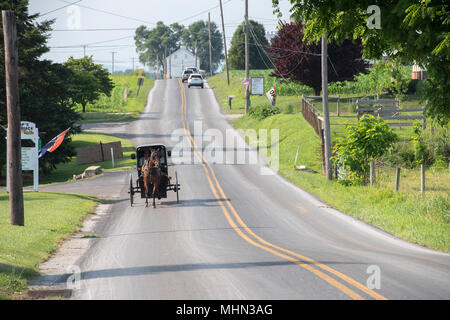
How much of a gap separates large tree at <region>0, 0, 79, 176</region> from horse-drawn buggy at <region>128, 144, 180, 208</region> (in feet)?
51.7

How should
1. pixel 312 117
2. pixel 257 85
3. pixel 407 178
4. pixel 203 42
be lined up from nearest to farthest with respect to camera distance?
pixel 407 178 → pixel 312 117 → pixel 257 85 → pixel 203 42

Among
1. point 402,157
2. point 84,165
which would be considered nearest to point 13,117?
point 402,157

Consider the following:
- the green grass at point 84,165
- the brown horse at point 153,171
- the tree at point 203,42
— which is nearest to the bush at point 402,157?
the brown horse at point 153,171

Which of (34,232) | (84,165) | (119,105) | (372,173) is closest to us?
(34,232)

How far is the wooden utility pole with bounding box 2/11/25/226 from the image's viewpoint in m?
18.2

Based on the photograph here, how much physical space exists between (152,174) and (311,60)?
3654cm

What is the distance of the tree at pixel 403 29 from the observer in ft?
36.7

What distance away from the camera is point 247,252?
1351 cm

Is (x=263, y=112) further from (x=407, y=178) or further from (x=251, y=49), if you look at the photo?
(x=251, y=49)

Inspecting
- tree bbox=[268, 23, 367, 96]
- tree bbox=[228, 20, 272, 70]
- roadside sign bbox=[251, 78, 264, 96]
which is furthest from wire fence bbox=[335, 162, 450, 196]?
tree bbox=[228, 20, 272, 70]

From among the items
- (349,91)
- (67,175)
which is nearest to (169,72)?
(349,91)

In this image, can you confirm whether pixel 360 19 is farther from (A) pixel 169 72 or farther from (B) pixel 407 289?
(A) pixel 169 72

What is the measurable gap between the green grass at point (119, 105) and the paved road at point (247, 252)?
124 feet
